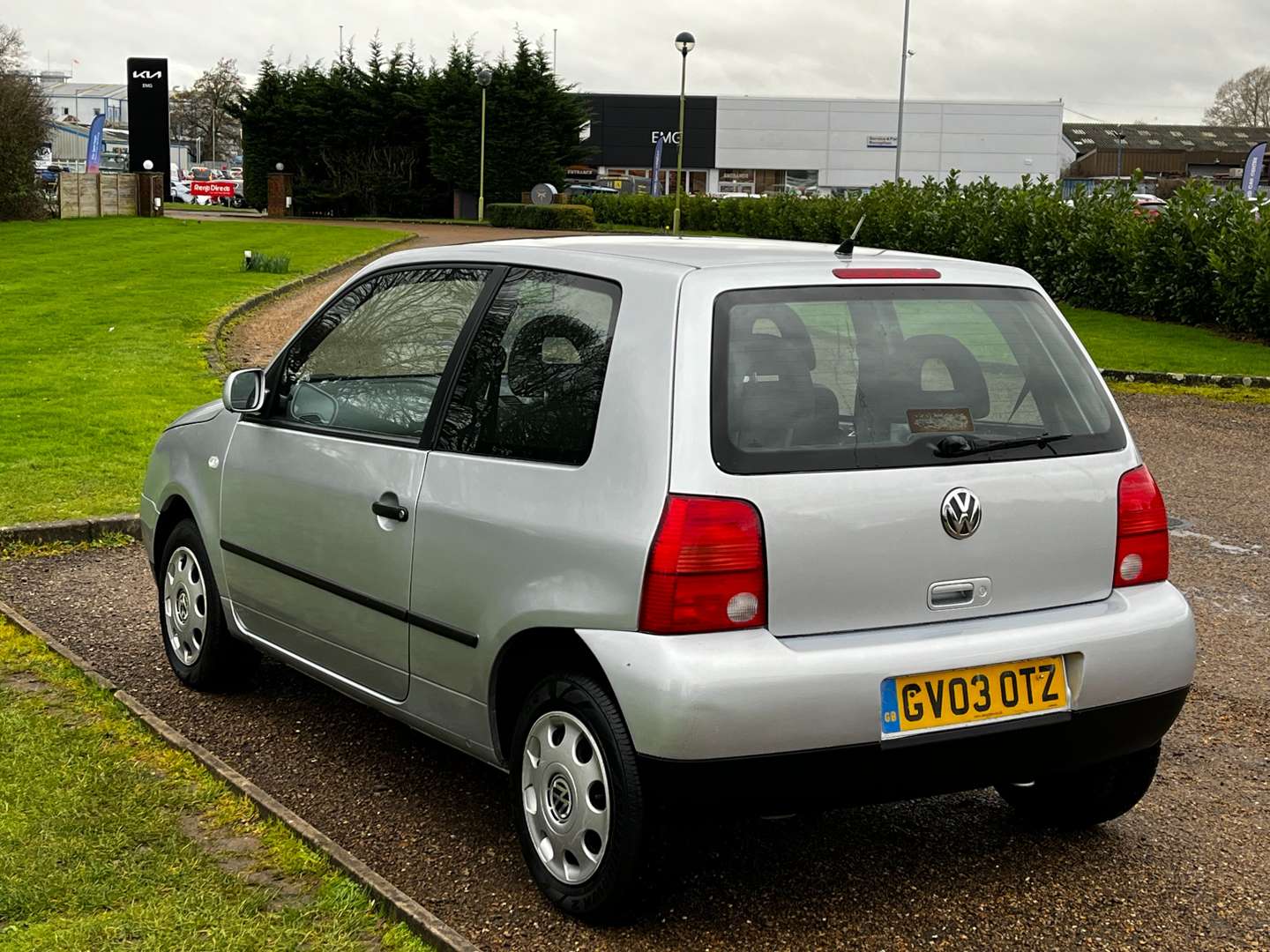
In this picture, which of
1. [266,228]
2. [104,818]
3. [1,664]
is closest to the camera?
[104,818]

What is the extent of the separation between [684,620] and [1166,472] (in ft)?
28.5

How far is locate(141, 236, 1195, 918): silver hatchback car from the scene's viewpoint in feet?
11.3

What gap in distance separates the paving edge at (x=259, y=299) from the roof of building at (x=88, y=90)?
139279 millimetres

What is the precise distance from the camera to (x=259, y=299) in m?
21.6

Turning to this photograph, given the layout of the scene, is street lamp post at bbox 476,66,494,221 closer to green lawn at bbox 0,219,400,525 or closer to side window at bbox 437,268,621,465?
green lawn at bbox 0,219,400,525

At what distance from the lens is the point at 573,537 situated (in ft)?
11.9

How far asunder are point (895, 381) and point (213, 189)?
68673mm

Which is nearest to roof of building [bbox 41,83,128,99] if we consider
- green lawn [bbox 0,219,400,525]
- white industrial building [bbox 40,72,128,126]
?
white industrial building [bbox 40,72,128,126]

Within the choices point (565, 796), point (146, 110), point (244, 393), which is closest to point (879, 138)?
point (146, 110)

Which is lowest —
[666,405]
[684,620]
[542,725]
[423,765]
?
[423,765]

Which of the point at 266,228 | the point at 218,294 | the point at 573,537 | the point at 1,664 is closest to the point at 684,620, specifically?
the point at 573,537

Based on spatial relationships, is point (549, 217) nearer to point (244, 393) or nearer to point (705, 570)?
point (244, 393)

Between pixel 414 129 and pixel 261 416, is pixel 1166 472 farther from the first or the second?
pixel 414 129

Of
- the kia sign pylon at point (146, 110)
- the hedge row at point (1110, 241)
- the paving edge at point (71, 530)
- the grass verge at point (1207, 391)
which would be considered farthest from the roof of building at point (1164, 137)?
the paving edge at point (71, 530)
